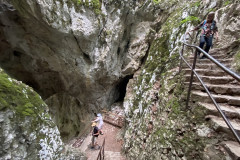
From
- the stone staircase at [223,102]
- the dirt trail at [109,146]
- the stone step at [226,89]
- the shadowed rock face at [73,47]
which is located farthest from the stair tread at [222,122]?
the shadowed rock face at [73,47]

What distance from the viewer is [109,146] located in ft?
19.8

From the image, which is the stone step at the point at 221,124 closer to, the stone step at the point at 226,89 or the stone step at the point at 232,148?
the stone step at the point at 232,148

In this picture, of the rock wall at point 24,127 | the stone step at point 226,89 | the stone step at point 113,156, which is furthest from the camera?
the stone step at point 113,156

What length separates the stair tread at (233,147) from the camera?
1.21m

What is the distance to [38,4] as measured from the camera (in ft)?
15.2

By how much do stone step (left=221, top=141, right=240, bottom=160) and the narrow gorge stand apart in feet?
0.12

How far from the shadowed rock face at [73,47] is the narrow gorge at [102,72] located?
0.05 metres

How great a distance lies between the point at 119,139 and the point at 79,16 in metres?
6.82

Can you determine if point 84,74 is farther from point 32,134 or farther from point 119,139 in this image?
point 32,134

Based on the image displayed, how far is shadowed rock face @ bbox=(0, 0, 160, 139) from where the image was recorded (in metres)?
5.70

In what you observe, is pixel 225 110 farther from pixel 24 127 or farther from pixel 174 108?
pixel 24 127

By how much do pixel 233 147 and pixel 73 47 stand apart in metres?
7.30

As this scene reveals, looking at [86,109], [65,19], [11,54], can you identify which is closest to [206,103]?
[65,19]

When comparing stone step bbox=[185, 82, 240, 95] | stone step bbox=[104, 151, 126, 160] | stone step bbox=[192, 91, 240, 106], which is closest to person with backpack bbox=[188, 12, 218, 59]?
stone step bbox=[185, 82, 240, 95]
